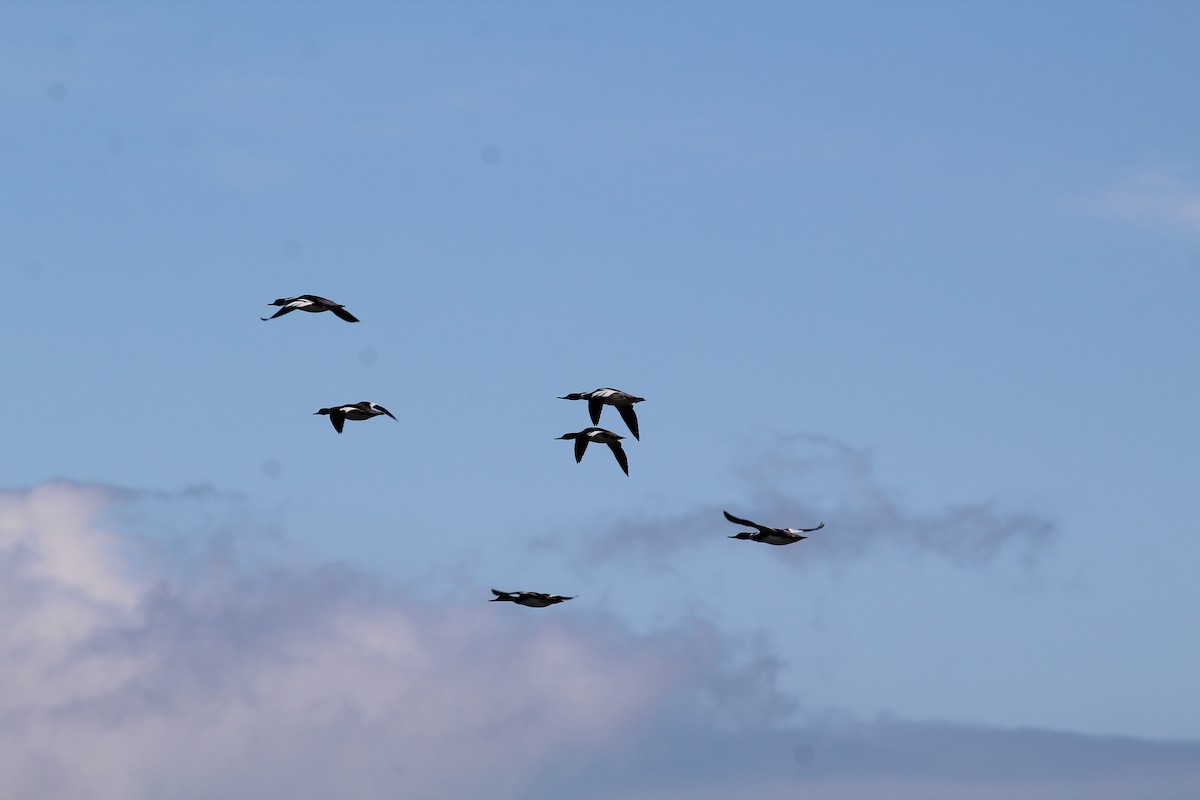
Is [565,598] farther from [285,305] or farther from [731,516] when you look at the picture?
[285,305]

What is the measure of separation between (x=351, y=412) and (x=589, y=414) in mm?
16836

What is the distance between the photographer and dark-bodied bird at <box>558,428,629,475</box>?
115 metres

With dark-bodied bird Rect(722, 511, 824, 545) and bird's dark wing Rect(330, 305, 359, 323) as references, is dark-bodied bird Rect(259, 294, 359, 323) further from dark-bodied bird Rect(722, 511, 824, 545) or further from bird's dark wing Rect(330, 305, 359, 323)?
dark-bodied bird Rect(722, 511, 824, 545)

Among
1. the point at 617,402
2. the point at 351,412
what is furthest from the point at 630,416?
the point at 351,412

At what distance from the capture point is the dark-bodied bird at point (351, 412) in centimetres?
11162

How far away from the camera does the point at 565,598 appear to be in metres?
106

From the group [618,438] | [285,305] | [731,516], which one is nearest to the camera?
[731,516]

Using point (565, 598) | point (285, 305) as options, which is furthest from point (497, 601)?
point (285, 305)

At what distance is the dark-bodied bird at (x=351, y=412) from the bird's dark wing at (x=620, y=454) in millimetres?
16620

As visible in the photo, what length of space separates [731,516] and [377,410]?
2638 centimetres

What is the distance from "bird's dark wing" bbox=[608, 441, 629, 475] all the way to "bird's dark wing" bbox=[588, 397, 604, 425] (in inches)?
75.7

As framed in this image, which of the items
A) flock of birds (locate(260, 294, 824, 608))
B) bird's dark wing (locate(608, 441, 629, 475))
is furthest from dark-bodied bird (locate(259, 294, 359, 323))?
bird's dark wing (locate(608, 441, 629, 475))

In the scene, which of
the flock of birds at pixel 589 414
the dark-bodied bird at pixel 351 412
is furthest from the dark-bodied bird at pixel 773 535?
the dark-bodied bird at pixel 351 412

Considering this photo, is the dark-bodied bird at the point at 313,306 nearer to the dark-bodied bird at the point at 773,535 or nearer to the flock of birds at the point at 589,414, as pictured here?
the flock of birds at the point at 589,414
